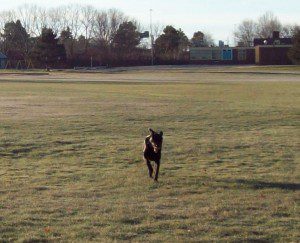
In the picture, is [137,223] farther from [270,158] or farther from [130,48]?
[130,48]

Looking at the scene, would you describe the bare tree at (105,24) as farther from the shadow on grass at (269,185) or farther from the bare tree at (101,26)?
the shadow on grass at (269,185)

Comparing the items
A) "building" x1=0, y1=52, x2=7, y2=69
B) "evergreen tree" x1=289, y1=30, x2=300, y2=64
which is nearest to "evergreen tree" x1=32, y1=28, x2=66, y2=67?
"building" x1=0, y1=52, x2=7, y2=69

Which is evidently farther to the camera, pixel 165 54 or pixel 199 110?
pixel 165 54

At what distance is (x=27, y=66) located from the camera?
117 metres

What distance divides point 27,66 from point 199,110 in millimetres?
92914

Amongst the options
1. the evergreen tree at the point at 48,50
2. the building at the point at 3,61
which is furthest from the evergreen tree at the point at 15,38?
the evergreen tree at the point at 48,50

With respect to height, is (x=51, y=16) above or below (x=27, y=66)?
above

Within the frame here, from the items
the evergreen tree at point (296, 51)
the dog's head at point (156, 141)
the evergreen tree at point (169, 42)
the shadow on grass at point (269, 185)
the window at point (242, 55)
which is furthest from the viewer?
the evergreen tree at point (169, 42)

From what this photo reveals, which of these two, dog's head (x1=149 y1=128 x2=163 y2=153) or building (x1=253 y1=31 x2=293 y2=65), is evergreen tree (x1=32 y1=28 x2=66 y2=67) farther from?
dog's head (x1=149 y1=128 x2=163 y2=153)

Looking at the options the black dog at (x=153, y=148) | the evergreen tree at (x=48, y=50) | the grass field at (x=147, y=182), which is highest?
the evergreen tree at (x=48, y=50)

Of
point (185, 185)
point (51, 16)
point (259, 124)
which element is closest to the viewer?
point (185, 185)

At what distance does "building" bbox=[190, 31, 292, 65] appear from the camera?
127250 mm

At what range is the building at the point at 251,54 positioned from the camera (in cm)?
12725

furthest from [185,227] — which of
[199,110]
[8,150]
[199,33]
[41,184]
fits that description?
[199,33]
